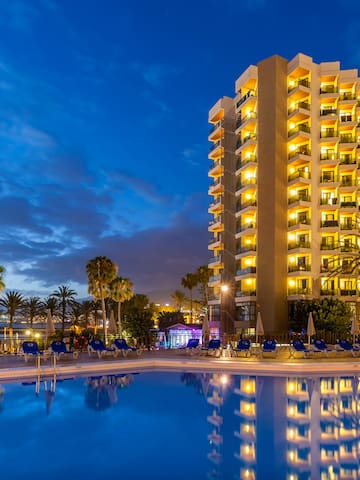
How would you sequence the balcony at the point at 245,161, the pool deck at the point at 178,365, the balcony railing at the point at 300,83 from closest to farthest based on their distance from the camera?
the pool deck at the point at 178,365
the balcony railing at the point at 300,83
the balcony at the point at 245,161

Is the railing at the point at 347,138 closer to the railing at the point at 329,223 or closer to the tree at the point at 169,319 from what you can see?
the railing at the point at 329,223

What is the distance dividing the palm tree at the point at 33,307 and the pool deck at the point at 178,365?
119 ft

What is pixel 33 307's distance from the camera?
190ft

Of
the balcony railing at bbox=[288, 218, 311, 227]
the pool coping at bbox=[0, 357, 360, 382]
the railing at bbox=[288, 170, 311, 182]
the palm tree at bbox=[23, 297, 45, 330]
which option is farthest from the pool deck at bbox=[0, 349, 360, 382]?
the palm tree at bbox=[23, 297, 45, 330]

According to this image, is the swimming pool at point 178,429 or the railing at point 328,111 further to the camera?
the railing at point 328,111

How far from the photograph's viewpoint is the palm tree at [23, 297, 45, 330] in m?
57.6

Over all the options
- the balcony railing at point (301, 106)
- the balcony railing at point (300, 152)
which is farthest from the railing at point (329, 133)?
the balcony railing at point (301, 106)

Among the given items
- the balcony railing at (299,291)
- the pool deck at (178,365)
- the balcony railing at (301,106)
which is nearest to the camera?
the pool deck at (178,365)

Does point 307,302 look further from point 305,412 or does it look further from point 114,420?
point 114,420

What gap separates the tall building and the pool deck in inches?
592

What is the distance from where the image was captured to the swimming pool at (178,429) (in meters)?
8.28

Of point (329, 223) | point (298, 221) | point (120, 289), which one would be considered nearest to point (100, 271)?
point (120, 289)

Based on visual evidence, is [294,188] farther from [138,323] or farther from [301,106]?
[138,323]

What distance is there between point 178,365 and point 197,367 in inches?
37.5
